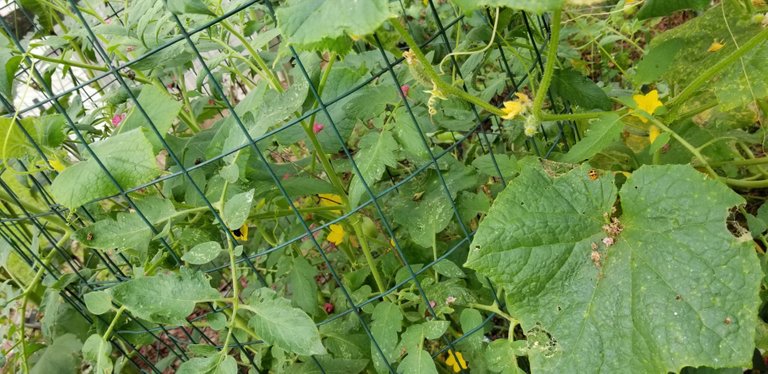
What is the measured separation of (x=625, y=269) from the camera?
113 cm

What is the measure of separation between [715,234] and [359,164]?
650 mm

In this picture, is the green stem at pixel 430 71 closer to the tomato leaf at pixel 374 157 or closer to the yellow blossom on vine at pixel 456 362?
the tomato leaf at pixel 374 157

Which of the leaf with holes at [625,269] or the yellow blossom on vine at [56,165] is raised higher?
the yellow blossom on vine at [56,165]

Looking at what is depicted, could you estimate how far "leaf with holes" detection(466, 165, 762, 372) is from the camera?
1057 mm

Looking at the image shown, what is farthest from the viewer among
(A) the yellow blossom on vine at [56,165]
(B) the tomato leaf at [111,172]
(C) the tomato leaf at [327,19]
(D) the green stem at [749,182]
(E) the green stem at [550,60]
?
(D) the green stem at [749,182]

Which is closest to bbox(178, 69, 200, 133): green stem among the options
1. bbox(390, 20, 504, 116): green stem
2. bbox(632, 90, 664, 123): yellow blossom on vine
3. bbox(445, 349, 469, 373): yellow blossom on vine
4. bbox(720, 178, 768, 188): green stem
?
bbox(390, 20, 504, 116): green stem

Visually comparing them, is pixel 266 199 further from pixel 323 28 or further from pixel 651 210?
pixel 651 210

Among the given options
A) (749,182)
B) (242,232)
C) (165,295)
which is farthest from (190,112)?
(749,182)

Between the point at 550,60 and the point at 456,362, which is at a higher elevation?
the point at 550,60

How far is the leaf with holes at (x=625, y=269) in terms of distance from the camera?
1057 millimetres

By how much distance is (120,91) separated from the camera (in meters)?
1.44

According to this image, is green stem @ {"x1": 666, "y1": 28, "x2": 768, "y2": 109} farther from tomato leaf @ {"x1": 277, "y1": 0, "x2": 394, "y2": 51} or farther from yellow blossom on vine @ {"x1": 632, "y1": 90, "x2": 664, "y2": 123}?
tomato leaf @ {"x1": 277, "y1": 0, "x2": 394, "y2": 51}

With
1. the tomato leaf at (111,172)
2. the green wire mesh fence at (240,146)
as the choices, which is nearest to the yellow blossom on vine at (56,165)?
the green wire mesh fence at (240,146)

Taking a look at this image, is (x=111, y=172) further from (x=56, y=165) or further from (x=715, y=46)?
(x=715, y=46)
